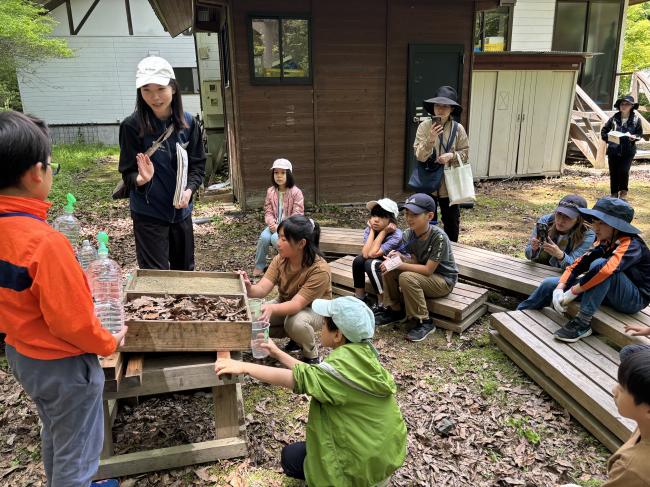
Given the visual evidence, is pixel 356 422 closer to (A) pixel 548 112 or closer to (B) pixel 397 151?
→ (B) pixel 397 151

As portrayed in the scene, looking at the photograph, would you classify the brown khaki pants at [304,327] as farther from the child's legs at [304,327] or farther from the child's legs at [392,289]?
the child's legs at [392,289]

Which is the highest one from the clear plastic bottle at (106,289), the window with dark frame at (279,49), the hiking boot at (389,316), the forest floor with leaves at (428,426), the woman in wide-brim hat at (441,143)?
the window with dark frame at (279,49)

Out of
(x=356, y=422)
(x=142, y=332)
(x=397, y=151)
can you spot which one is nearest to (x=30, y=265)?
(x=142, y=332)

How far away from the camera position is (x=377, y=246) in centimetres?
485

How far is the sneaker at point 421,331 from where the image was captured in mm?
4449

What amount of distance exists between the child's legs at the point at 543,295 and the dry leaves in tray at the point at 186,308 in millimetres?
2757

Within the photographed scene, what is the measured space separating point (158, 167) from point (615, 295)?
3.62 metres

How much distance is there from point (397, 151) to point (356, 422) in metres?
Result: 7.63

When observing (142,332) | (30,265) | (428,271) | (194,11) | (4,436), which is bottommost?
(4,436)

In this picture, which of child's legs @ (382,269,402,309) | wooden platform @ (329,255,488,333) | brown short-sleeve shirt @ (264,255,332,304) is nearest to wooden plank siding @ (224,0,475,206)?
wooden platform @ (329,255,488,333)

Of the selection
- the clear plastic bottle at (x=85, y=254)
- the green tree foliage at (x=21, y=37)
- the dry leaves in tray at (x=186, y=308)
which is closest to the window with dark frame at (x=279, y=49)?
the clear plastic bottle at (x=85, y=254)

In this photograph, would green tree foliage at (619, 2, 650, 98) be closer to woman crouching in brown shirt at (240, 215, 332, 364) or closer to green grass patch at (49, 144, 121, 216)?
green grass patch at (49, 144, 121, 216)

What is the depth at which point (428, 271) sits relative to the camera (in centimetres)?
445

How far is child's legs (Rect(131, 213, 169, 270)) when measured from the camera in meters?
3.63
